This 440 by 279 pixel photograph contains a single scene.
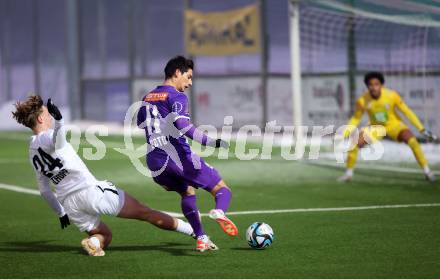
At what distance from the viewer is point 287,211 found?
39.2 feet

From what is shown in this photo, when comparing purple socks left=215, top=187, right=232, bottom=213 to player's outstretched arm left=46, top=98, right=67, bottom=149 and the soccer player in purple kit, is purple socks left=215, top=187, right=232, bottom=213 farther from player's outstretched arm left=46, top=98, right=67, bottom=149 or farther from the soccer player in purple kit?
player's outstretched arm left=46, top=98, right=67, bottom=149

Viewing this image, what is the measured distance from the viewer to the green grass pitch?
804 centimetres

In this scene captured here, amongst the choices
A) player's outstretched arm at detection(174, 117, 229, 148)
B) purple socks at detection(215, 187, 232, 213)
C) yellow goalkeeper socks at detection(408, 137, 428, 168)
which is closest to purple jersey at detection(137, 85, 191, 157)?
player's outstretched arm at detection(174, 117, 229, 148)

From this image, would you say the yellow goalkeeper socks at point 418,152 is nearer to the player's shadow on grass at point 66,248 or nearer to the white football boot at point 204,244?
the player's shadow on grass at point 66,248

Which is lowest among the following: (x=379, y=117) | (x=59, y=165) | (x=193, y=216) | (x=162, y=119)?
(x=193, y=216)

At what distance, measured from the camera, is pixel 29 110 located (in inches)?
345

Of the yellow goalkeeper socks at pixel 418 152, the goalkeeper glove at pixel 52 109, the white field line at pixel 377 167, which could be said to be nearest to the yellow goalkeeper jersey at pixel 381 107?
the yellow goalkeeper socks at pixel 418 152

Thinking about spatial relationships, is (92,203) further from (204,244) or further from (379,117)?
(379,117)

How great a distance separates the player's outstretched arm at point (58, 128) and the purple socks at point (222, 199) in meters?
1.59

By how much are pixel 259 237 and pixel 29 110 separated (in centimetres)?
255

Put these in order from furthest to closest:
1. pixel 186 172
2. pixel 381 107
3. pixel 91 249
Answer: pixel 381 107
pixel 186 172
pixel 91 249

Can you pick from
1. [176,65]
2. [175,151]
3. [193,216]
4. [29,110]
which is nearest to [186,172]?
[175,151]

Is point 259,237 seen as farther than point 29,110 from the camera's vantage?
Yes

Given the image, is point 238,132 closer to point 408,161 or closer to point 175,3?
point 408,161
